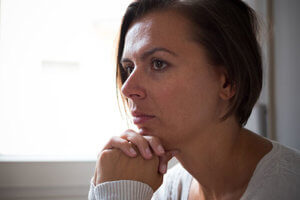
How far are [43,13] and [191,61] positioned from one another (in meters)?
0.88

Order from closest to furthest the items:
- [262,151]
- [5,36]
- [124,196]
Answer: [124,196] → [262,151] → [5,36]

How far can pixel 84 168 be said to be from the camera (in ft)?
4.17

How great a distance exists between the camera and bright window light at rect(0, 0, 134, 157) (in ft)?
4.41

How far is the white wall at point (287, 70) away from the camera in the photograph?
1.27m

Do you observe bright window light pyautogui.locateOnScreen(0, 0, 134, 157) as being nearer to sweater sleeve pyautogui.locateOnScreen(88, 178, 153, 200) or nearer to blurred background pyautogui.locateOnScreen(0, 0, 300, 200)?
blurred background pyautogui.locateOnScreen(0, 0, 300, 200)

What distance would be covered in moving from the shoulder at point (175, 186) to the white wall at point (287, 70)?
1.87ft

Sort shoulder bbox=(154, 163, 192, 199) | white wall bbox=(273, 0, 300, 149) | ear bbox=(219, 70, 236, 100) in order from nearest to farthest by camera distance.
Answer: ear bbox=(219, 70, 236, 100)
shoulder bbox=(154, 163, 192, 199)
white wall bbox=(273, 0, 300, 149)

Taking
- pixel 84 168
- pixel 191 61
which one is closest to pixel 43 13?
pixel 84 168

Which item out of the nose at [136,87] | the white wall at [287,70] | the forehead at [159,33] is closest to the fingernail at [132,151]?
the nose at [136,87]

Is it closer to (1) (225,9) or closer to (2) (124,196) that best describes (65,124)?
(2) (124,196)

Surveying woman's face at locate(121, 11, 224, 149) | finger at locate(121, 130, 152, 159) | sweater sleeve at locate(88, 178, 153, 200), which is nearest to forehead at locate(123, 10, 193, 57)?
woman's face at locate(121, 11, 224, 149)

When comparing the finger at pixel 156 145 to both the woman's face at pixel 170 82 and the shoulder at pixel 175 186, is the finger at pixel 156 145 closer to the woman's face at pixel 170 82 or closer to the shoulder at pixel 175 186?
the woman's face at pixel 170 82

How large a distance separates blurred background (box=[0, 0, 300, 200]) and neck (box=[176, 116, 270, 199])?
0.51 m

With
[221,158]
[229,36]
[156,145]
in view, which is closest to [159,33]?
[229,36]
